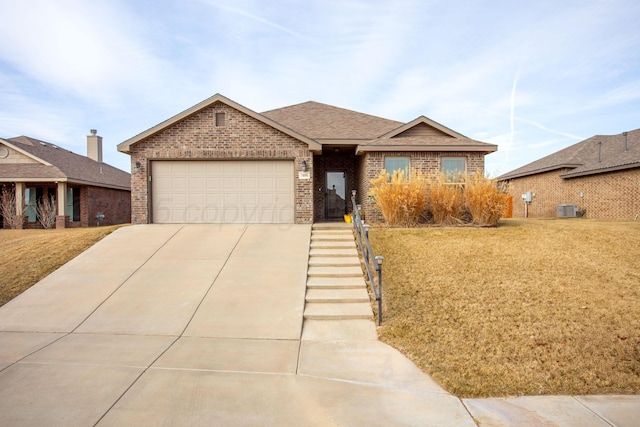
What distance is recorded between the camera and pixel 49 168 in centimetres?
1855

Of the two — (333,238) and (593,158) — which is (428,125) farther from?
(593,158)

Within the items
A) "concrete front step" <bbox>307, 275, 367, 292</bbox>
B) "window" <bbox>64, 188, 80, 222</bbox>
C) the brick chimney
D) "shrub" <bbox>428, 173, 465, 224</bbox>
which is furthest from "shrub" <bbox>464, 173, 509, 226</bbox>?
the brick chimney

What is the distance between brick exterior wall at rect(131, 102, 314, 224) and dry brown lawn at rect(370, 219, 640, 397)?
4236 mm

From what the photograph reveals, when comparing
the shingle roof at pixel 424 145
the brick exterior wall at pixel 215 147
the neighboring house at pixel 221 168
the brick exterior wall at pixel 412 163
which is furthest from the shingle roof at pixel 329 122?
the neighboring house at pixel 221 168

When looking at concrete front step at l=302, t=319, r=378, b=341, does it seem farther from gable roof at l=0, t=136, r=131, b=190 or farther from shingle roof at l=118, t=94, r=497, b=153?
gable roof at l=0, t=136, r=131, b=190

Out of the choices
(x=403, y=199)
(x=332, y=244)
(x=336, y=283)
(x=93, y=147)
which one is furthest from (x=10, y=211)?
(x=403, y=199)

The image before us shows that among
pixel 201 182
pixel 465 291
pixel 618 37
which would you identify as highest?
pixel 618 37

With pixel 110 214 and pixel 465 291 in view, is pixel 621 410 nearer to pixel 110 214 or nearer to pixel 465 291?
pixel 465 291

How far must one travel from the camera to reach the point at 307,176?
1302cm

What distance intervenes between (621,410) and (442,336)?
7.12ft

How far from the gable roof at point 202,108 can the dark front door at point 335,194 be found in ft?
11.8

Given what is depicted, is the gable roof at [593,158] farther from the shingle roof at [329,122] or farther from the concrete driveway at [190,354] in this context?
the concrete driveway at [190,354]

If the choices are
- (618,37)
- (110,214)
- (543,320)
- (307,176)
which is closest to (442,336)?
(543,320)

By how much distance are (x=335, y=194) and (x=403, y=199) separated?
5.29 m
